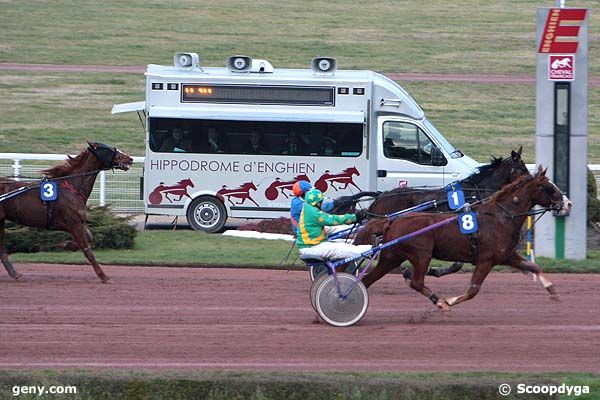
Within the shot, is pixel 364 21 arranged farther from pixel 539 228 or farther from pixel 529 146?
pixel 539 228

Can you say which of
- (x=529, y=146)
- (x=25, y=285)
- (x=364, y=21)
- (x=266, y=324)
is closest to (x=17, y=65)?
(x=364, y=21)

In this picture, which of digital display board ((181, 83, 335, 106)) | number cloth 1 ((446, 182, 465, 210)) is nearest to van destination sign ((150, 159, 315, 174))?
digital display board ((181, 83, 335, 106))

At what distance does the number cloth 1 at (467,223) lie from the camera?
1150 cm

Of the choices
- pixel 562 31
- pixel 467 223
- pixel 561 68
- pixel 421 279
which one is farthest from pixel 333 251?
pixel 562 31

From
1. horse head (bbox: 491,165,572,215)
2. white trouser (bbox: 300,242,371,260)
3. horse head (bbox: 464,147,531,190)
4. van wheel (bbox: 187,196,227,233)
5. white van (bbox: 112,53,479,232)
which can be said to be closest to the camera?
white trouser (bbox: 300,242,371,260)

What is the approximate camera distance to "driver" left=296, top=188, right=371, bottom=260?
11.2m

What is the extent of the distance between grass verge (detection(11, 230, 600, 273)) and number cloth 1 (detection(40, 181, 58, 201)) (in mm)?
2154

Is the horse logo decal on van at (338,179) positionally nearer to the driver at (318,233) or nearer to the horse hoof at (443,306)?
the driver at (318,233)

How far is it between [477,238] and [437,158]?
25.5 feet

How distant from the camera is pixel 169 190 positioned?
19344mm

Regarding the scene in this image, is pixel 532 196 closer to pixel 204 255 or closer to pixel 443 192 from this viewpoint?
pixel 443 192

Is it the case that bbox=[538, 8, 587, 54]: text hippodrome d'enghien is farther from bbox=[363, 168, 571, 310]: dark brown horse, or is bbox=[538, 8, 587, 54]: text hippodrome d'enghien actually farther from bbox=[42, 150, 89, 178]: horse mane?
bbox=[42, 150, 89, 178]: horse mane

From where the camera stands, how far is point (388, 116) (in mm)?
19297

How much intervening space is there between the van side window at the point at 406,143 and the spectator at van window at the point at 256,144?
2083mm
